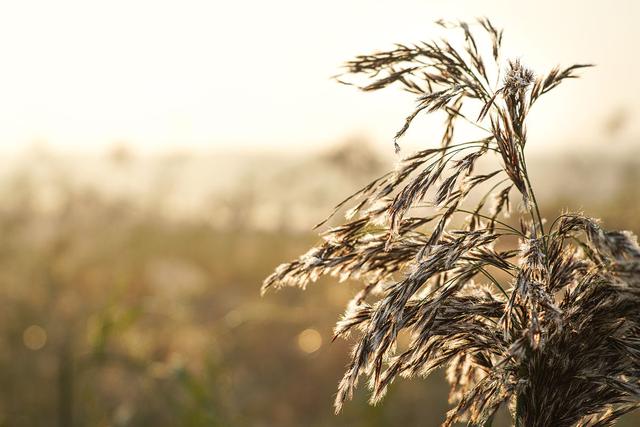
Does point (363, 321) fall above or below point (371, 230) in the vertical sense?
below

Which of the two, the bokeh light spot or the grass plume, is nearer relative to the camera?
the grass plume

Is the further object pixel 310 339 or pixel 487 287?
pixel 310 339

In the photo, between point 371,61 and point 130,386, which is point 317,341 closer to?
point 130,386

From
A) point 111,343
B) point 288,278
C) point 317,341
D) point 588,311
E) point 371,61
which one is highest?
point 371,61

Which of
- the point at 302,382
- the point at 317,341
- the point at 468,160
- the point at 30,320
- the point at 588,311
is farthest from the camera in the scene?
the point at 302,382

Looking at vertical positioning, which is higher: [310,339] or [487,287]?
[487,287]

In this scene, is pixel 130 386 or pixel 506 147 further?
pixel 130 386

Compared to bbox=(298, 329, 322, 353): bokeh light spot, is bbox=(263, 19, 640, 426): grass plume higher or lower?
higher

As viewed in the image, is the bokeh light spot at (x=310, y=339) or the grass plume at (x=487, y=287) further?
the bokeh light spot at (x=310, y=339)

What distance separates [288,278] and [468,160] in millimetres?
614

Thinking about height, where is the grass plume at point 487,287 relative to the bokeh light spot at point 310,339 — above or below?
above

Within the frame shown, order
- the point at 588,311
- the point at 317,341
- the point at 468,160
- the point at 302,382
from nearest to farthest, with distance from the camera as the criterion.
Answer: the point at 588,311 → the point at 468,160 → the point at 317,341 → the point at 302,382

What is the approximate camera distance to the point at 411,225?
218 centimetres

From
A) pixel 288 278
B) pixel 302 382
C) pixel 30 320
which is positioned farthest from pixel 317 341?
pixel 288 278
